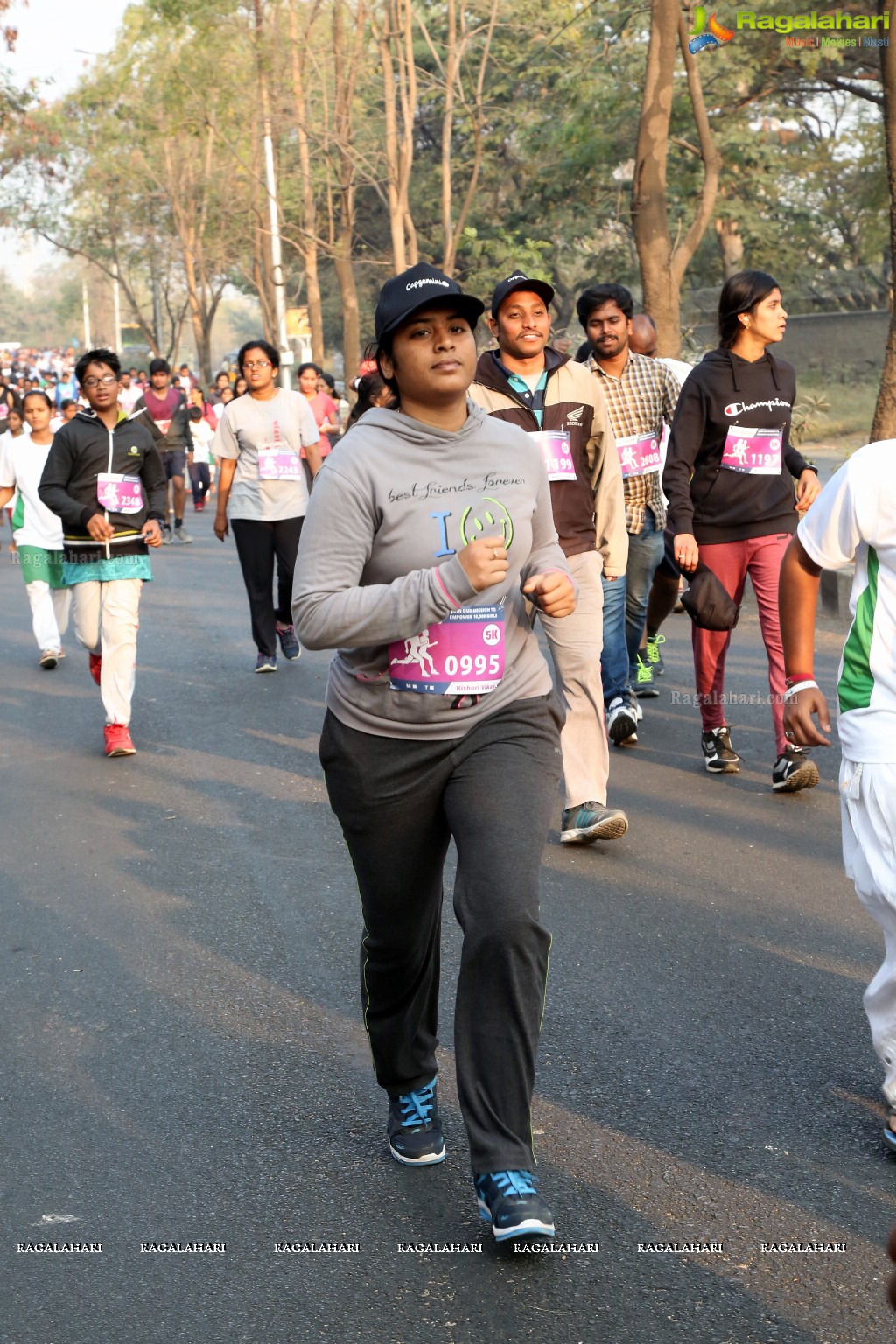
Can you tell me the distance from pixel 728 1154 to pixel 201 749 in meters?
5.31

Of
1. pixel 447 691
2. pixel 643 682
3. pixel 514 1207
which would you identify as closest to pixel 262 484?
pixel 643 682

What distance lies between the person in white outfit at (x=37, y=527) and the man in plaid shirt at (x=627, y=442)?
4.54 metres

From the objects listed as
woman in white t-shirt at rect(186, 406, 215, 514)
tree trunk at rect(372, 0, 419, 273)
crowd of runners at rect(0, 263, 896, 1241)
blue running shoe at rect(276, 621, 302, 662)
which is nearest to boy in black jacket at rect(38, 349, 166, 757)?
blue running shoe at rect(276, 621, 302, 662)

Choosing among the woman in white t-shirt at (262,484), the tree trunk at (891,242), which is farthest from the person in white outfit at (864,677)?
the tree trunk at (891,242)

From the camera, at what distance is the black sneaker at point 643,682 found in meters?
9.49

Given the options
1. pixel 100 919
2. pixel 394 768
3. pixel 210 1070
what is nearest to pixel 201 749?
pixel 100 919

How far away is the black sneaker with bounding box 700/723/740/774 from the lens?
7.80 m

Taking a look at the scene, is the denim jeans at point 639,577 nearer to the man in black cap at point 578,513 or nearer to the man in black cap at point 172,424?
the man in black cap at point 578,513

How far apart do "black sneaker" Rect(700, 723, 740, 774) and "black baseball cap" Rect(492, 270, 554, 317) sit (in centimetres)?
254

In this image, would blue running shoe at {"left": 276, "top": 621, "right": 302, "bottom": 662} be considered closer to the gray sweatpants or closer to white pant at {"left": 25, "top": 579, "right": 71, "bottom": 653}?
white pant at {"left": 25, "top": 579, "right": 71, "bottom": 653}

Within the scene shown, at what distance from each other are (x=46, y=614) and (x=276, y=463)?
2.33 meters

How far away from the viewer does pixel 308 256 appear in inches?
1208

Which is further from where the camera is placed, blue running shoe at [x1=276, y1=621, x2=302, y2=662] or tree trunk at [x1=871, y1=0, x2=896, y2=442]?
tree trunk at [x1=871, y1=0, x2=896, y2=442]

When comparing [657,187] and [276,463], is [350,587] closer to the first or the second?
[276,463]
